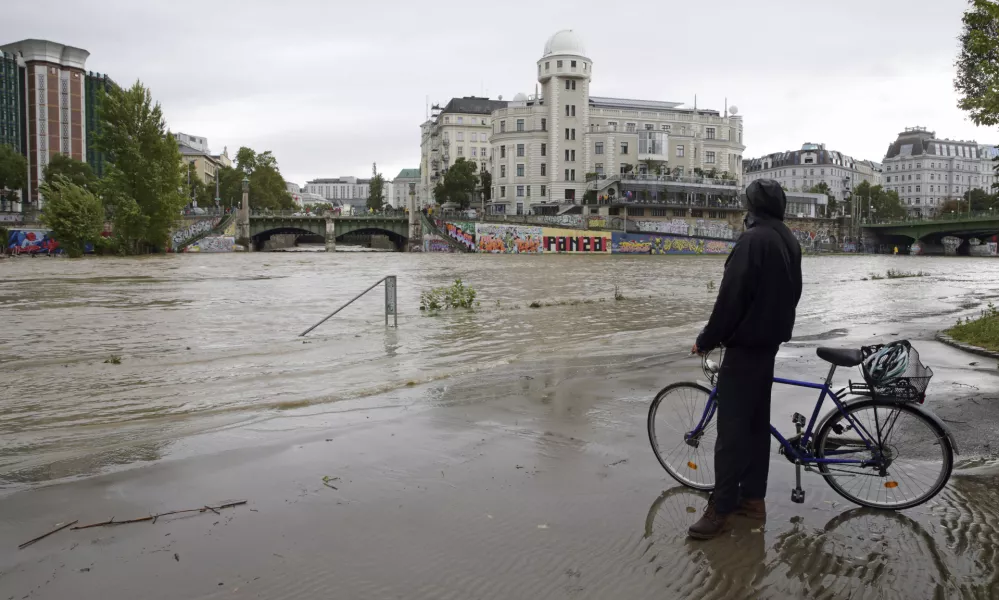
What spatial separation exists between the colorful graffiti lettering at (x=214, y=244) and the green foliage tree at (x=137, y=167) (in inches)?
548

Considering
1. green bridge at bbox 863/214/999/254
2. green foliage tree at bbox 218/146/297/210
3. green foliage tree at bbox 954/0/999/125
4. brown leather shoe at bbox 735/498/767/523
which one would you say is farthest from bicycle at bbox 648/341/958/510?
green foliage tree at bbox 218/146/297/210

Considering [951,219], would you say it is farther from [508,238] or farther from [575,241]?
[508,238]

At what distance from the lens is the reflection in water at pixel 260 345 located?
7.79 meters

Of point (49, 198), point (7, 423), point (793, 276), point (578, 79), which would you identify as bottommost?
point (7, 423)

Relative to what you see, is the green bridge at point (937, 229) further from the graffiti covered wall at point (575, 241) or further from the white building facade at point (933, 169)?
the white building facade at point (933, 169)

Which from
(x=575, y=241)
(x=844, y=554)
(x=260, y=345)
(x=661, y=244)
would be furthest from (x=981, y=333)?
(x=661, y=244)

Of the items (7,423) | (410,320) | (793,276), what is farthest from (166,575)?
(410,320)

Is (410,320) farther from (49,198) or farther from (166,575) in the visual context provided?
(49,198)

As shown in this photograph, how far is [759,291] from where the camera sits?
4.30 meters

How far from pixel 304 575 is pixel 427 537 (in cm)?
76

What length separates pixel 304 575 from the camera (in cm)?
372

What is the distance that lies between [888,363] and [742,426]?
3.10 ft

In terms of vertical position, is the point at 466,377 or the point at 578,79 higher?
the point at 578,79

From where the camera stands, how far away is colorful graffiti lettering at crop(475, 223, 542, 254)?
84500 mm
